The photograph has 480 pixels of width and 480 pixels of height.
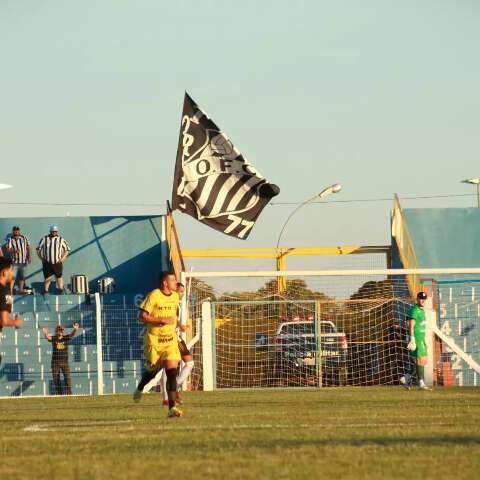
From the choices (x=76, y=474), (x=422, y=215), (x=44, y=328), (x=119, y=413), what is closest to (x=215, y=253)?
(x=422, y=215)

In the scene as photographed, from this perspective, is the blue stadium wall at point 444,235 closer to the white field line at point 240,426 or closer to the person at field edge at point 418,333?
the person at field edge at point 418,333

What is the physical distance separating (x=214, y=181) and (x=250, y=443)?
938 inches

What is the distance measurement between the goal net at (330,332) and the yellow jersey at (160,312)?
41.0 ft

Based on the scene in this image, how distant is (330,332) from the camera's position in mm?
32844

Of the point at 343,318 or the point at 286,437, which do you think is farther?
the point at 343,318

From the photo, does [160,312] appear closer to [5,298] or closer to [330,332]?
[5,298]

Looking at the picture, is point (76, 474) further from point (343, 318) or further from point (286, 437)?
point (343, 318)

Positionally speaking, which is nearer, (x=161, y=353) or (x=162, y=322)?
(x=162, y=322)

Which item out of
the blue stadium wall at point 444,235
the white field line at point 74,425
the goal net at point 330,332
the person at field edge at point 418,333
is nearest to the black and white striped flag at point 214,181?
the goal net at point 330,332

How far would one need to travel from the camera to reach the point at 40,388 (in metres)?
31.0

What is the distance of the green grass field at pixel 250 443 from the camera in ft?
28.2

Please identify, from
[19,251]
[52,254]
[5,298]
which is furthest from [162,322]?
[19,251]

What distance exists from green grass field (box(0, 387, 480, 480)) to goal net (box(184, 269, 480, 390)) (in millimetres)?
13512

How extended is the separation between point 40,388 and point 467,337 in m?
11.0
